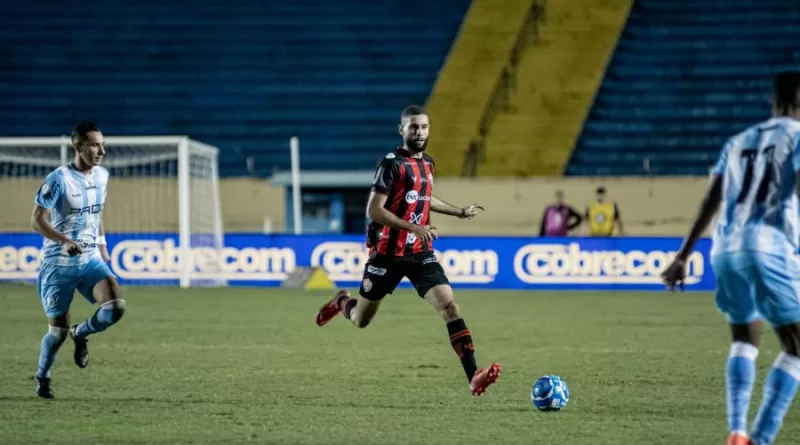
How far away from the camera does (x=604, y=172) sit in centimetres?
2750

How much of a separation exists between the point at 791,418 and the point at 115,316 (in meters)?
4.55

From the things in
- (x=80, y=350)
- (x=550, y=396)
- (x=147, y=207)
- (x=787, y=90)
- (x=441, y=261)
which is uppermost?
(x=147, y=207)

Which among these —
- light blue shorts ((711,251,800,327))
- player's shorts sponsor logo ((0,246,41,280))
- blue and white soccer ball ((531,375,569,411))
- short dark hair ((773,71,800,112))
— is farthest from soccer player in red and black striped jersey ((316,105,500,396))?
player's shorts sponsor logo ((0,246,41,280))

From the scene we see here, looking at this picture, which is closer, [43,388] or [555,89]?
[43,388]

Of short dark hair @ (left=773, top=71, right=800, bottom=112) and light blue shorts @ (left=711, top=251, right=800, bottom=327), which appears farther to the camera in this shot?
short dark hair @ (left=773, top=71, right=800, bottom=112)

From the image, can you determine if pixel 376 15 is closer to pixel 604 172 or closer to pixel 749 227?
pixel 604 172

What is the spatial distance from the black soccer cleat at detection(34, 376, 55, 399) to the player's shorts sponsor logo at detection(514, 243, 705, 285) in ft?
47.2

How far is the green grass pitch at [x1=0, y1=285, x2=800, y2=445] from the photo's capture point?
24.7ft

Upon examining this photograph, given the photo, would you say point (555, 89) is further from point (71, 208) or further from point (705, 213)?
point (705, 213)

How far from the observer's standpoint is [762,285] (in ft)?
19.6

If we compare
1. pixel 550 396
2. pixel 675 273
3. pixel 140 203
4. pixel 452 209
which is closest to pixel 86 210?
pixel 452 209

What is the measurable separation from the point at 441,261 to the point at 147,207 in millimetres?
5738

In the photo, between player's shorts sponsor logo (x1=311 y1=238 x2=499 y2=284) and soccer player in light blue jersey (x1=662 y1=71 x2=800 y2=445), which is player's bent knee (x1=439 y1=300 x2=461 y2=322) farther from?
player's shorts sponsor logo (x1=311 y1=238 x2=499 y2=284)

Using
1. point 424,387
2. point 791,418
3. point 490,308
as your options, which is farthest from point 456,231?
point 791,418
